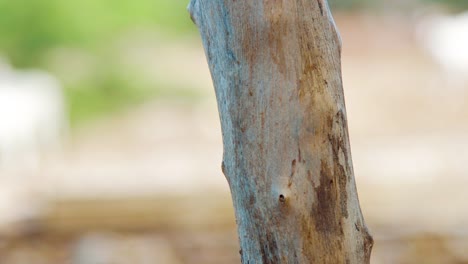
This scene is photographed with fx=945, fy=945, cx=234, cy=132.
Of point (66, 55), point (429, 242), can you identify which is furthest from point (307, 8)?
point (66, 55)

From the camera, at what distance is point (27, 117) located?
778 centimetres

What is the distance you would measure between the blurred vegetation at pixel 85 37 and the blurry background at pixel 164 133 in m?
0.02

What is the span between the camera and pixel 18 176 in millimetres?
6895

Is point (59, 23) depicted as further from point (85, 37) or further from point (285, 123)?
point (285, 123)

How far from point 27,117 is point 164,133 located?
1826mm

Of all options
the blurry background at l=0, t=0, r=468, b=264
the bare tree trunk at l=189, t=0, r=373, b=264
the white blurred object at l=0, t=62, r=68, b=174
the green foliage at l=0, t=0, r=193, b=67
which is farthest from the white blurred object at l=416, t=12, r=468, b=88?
the bare tree trunk at l=189, t=0, r=373, b=264

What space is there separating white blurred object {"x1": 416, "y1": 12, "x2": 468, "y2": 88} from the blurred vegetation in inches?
135

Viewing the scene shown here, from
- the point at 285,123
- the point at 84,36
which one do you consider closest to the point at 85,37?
the point at 84,36

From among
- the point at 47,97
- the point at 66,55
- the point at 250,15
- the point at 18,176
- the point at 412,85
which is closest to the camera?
the point at 250,15

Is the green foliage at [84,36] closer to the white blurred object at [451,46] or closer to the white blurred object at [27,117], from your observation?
the white blurred object at [27,117]

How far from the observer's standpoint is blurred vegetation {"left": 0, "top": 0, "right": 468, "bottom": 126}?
8336mm

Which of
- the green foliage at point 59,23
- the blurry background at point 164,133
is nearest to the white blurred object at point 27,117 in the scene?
the blurry background at point 164,133

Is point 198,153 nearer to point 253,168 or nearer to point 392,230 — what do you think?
point 392,230

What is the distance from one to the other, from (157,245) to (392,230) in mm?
1208
